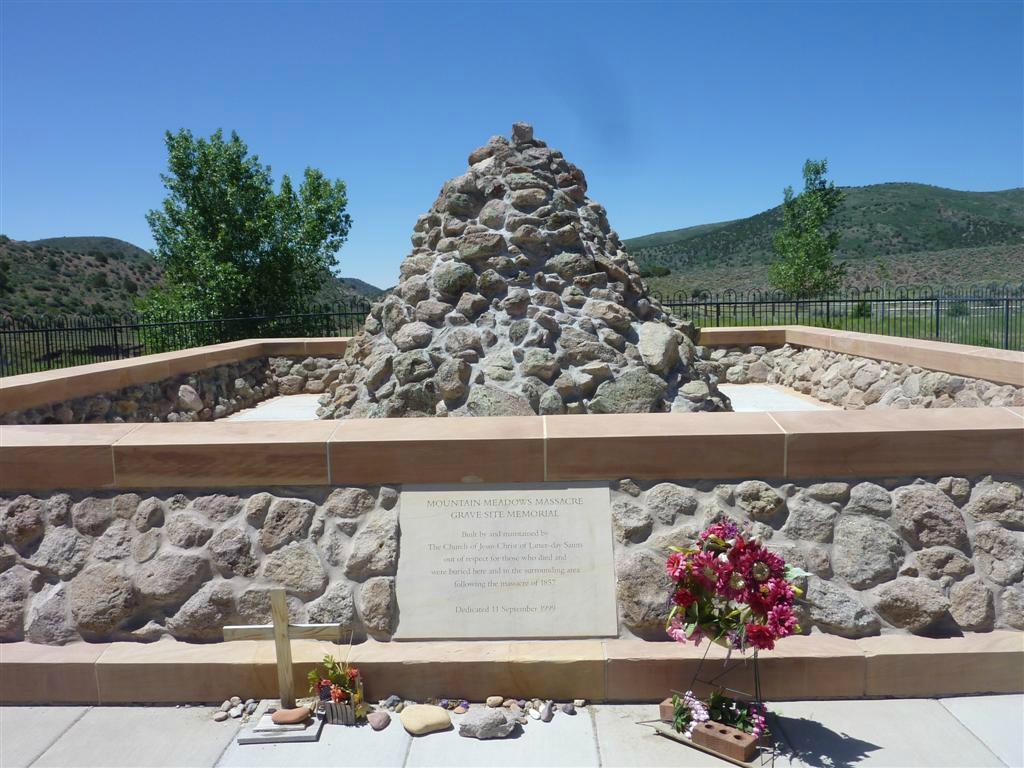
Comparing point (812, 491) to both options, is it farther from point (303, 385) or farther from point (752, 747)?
point (303, 385)

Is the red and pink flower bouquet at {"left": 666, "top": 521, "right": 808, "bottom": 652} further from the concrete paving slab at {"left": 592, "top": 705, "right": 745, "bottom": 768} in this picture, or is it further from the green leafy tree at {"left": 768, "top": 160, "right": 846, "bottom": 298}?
the green leafy tree at {"left": 768, "top": 160, "right": 846, "bottom": 298}

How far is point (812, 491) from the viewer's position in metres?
3.22

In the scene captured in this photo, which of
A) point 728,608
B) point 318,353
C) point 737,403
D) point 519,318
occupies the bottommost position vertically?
point 728,608

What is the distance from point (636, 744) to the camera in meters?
2.68

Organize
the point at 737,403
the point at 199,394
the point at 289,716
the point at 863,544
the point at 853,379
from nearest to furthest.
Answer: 1. the point at 289,716
2. the point at 863,544
3. the point at 853,379
4. the point at 199,394
5. the point at 737,403

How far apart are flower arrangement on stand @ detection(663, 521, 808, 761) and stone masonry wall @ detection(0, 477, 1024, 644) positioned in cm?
36

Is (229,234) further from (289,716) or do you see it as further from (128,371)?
(289,716)

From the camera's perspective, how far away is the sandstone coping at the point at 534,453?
10.5ft

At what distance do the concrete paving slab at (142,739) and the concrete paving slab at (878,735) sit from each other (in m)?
2.19

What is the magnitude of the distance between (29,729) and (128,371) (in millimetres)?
5173

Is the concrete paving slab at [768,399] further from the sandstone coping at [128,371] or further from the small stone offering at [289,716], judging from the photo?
the small stone offering at [289,716]

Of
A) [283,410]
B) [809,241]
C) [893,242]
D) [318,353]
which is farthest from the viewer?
[893,242]

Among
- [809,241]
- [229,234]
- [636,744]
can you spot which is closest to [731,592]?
[636,744]

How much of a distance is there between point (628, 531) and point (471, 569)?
Answer: 2.34 feet
